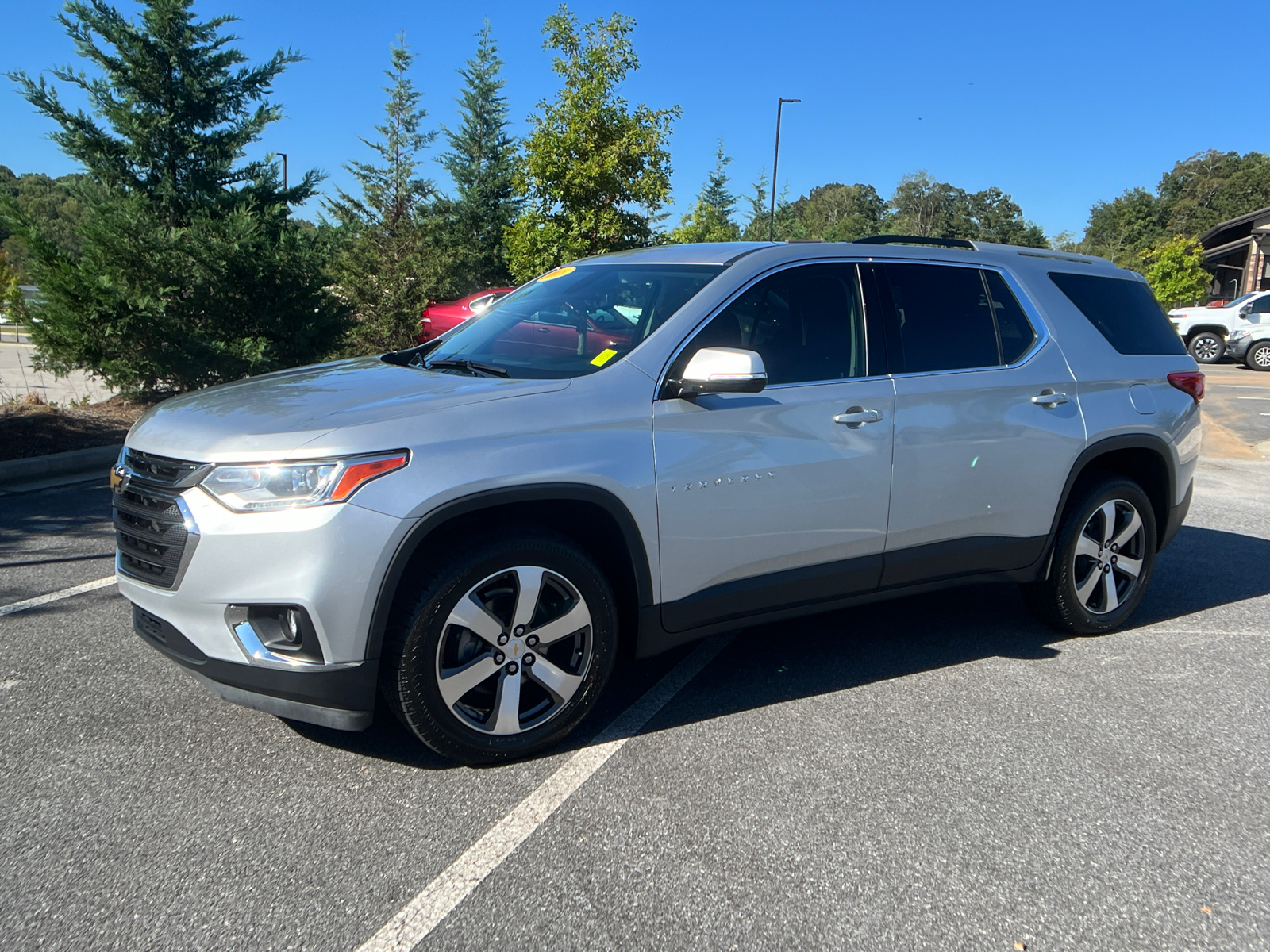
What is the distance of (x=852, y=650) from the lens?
4.64 m

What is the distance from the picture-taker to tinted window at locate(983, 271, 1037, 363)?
450 centimetres

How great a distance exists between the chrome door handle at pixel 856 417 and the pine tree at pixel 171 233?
8482 mm

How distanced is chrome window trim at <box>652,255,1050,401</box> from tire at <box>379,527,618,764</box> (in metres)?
0.75

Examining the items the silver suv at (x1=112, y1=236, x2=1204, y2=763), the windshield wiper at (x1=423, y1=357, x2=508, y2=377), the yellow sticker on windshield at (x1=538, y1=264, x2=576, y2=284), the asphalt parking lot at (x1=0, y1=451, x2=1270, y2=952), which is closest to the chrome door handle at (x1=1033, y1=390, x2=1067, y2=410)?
the silver suv at (x1=112, y1=236, x2=1204, y2=763)

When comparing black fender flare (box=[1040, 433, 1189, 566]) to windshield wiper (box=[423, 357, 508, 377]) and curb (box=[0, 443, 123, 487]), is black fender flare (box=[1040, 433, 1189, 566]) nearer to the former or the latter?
windshield wiper (box=[423, 357, 508, 377])

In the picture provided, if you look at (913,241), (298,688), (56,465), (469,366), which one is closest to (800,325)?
(913,241)

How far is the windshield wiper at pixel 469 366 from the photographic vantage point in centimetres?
374

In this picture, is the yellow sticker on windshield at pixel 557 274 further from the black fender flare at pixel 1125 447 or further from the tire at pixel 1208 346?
the tire at pixel 1208 346

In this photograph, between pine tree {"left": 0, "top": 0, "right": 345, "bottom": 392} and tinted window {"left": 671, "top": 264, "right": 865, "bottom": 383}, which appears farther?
pine tree {"left": 0, "top": 0, "right": 345, "bottom": 392}

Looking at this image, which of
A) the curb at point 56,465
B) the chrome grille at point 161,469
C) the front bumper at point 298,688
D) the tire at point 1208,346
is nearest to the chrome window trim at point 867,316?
the front bumper at point 298,688

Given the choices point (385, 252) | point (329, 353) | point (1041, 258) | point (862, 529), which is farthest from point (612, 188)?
point (862, 529)

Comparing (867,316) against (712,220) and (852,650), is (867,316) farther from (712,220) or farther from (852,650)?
(712,220)

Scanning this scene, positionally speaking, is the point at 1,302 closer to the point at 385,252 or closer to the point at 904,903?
the point at 385,252

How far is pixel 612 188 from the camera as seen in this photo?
16656 millimetres
